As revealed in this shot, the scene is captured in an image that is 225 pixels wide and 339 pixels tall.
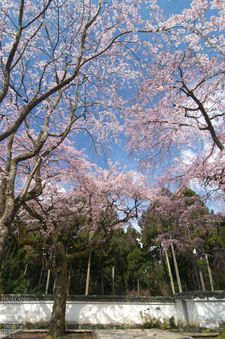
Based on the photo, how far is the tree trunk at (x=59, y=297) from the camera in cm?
582

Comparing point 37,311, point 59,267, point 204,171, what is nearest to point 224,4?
point 204,171

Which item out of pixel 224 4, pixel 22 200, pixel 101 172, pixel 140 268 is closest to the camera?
pixel 22 200

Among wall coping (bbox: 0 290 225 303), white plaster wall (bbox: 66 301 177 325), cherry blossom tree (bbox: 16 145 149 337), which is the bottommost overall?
white plaster wall (bbox: 66 301 177 325)

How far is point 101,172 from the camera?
9.87m

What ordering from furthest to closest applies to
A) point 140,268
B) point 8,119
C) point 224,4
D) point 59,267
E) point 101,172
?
point 140,268
point 101,172
point 59,267
point 8,119
point 224,4

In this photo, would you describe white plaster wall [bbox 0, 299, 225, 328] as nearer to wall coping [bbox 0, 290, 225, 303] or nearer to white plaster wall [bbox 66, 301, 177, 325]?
white plaster wall [bbox 66, 301, 177, 325]

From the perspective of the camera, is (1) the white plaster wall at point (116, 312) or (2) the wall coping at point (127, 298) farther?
(1) the white plaster wall at point (116, 312)

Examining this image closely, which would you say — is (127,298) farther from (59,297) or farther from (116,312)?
(59,297)

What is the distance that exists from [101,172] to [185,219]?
4.56m

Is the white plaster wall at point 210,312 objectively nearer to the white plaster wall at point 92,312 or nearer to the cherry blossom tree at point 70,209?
the white plaster wall at point 92,312

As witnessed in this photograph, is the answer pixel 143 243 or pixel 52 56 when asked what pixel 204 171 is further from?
pixel 143 243

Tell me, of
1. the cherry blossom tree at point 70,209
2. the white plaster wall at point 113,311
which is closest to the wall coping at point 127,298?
the white plaster wall at point 113,311

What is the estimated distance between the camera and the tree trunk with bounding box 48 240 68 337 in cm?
582

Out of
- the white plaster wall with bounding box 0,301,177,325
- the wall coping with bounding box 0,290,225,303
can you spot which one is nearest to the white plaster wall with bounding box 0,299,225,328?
the white plaster wall with bounding box 0,301,177,325
